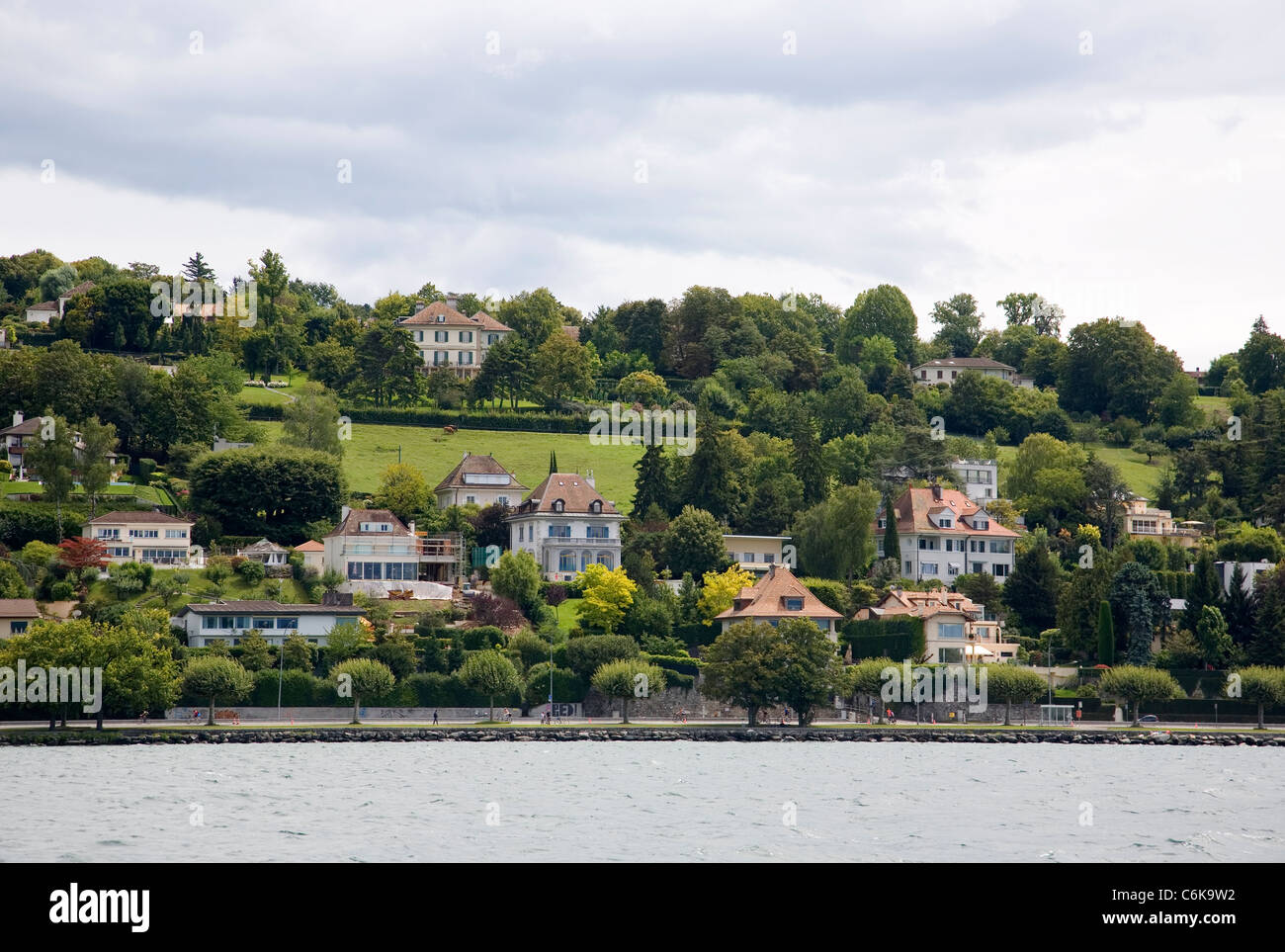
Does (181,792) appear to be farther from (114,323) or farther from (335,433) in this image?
(114,323)

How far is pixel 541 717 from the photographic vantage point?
2992 inches

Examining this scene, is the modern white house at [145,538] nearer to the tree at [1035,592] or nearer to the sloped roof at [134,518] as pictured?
the sloped roof at [134,518]

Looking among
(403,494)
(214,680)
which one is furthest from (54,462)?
(214,680)

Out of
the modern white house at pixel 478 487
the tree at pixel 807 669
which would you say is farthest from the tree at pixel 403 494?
the tree at pixel 807 669

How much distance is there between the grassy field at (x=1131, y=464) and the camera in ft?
397

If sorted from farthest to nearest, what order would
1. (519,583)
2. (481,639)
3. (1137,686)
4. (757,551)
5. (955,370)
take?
(955,370)
(757,551)
(519,583)
(1137,686)
(481,639)

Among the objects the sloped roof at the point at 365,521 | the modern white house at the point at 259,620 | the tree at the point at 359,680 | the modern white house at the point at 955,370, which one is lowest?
the tree at the point at 359,680

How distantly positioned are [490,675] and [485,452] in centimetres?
4322

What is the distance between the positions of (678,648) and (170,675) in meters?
25.8

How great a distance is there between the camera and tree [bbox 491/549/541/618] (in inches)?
3312

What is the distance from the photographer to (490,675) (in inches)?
2891

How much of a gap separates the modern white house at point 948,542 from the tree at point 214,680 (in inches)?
1672

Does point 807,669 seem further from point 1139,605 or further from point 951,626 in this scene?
point 1139,605

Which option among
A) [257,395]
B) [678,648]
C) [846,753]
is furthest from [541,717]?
[257,395]
